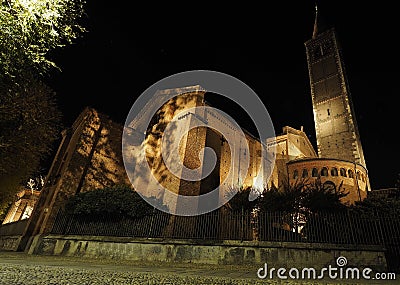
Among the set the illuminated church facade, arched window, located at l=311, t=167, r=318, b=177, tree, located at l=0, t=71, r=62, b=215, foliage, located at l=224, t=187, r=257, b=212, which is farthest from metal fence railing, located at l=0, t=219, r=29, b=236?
arched window, located at l=311, t=167, r=318, b=177

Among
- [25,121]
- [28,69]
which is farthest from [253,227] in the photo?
[25,121]

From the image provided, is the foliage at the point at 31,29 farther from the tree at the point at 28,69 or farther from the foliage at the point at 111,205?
the foliage at the point at 111,205

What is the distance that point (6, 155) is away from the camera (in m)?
13.6

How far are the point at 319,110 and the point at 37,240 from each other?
143 feet

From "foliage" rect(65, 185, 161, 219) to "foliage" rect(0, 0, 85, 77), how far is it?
641 centimetres

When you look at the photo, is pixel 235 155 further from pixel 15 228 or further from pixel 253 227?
pixel 15 228

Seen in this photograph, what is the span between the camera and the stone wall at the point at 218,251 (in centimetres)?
841

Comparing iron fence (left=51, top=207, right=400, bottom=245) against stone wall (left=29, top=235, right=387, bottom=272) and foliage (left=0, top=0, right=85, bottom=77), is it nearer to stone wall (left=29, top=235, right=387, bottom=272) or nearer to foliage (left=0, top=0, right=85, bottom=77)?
stone wall (left=29, top=235, right=387, bottom=272)

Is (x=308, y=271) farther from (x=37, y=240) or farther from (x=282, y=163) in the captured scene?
(x=282, y=163)

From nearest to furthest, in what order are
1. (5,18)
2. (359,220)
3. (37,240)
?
(5,18)
(359,220)
(37,240)

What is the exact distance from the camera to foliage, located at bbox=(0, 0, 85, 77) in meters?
8.11

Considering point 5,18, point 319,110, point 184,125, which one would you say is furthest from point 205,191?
point 319,110

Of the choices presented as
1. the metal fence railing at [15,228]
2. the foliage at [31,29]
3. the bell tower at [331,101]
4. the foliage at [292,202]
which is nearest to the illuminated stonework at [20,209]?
the metal fence railing at [15,228]

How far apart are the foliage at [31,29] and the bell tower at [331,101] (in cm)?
3788
